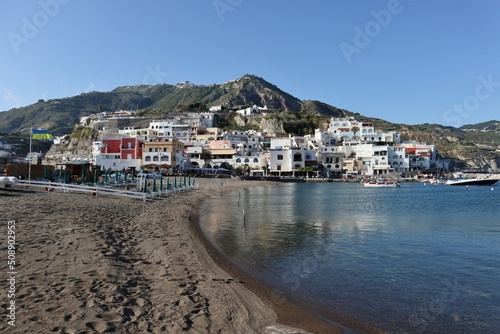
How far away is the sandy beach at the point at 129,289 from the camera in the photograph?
5500mm

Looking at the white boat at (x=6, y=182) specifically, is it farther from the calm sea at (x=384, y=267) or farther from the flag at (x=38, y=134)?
A: the calm sea at (x=384, y=267)

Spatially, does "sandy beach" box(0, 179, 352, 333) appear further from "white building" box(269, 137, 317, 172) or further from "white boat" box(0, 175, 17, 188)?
"white building" box(269, 137, 317, 172)

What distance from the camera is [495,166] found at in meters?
143

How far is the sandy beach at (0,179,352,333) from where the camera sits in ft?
18.0

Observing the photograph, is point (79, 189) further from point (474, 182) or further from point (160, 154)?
point (474, 182)

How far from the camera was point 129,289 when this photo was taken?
23.0ft

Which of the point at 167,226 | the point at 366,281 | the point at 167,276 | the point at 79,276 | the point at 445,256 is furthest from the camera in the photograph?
the point at 167,226

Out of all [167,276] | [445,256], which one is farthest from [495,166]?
[167,276]

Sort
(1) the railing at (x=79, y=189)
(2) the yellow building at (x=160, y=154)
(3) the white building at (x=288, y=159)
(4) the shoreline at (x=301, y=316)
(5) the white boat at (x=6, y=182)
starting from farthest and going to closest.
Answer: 1. (3) the white building at (x=288, y=159)
2. (2) the yellow building at (x=160, y=154)
3. (1) the railing at (x=79, y=189)
4. (5) the white boat at (x=6, y=182)
5. (4) the shoreline at (x=301, y=316)

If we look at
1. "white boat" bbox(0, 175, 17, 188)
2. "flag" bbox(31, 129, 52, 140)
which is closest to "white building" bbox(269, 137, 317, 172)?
"flag" bbox(31, 129, 52, 140)

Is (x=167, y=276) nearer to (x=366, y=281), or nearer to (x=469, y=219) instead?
(x=366, y=281)

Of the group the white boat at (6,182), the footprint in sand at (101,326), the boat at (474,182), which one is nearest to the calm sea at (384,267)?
the footprint in sand at (101,326)

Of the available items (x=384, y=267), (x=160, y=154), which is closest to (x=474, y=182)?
(x=160, y=154)

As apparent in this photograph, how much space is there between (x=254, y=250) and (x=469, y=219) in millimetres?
17675
